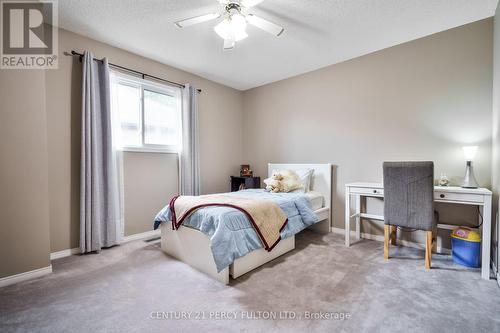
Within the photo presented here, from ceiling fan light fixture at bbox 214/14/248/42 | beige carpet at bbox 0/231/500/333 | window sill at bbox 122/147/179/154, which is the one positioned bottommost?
beige carpet at bbox 0/231/500/333

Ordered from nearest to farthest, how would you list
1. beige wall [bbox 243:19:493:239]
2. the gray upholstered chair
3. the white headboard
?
the gray upholstered chair, beige wall [bbox 243:19:493:239], the white headboard

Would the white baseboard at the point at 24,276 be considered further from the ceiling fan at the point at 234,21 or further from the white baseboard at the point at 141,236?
the ceiling fan at the point at 234,21

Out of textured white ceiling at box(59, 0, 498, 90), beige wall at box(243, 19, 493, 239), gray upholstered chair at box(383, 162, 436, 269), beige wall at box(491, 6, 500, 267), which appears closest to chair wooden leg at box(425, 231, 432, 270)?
gray upholstered chair at box(383, 162, 436, 269)

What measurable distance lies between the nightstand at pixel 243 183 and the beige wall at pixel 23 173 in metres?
2.73

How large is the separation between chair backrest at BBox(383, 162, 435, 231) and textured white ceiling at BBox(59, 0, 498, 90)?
61.0 inches

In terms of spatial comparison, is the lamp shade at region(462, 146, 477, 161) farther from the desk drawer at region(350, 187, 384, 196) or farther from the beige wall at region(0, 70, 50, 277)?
the beige wall at region(0, 70, 50, 277)

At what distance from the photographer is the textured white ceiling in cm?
215

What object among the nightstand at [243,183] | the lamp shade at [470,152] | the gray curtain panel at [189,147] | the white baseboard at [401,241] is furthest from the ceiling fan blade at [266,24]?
the white baseboard at [401,241]

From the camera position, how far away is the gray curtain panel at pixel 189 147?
11.7ft

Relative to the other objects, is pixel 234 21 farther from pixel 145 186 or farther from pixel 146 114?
pixel 145 186

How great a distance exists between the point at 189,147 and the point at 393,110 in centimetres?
298

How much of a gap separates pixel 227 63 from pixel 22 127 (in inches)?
99.3

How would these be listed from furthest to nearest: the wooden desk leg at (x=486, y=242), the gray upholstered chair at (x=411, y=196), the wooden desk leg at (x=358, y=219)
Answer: the wooden desk leg at (x=358, y=219), the gray upholstered chair at (x=411, y=196), the wooden desk leg at (x=486, y=242)

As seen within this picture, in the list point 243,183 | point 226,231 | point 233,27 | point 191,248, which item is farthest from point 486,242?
point 243,183
